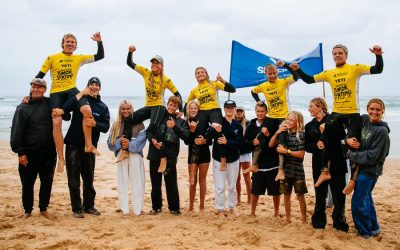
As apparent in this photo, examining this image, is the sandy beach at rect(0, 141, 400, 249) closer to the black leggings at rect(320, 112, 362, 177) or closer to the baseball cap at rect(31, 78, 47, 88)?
the black leggings at rect(320, 112, 362, 177)

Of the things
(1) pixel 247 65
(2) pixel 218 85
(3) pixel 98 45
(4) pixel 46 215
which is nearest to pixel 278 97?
(2) pixel 218 85

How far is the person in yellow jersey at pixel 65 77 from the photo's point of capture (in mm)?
5660

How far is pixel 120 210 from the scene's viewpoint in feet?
21.2

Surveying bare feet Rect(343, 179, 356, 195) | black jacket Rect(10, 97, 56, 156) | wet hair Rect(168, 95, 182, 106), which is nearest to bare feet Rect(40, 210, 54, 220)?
black jacket Rect(10, 97, 56, 156)

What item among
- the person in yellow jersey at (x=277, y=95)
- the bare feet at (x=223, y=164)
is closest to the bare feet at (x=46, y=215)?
the bare feet at (x=223, y=164)

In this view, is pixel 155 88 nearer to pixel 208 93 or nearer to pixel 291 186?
pixel 208 93

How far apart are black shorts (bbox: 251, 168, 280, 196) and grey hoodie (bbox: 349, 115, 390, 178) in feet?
4.31

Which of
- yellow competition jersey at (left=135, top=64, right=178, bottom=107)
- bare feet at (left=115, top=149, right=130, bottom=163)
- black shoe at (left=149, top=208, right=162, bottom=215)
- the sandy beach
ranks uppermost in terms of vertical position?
yellow competition jersey at (left=135, top=64, right=178, bottom=107)

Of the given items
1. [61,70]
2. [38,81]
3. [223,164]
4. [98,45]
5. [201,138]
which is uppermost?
[98,45]

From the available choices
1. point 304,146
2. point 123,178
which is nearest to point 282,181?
point 304,146

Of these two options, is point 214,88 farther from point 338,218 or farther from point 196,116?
point 338,218

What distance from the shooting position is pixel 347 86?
540 centimetres

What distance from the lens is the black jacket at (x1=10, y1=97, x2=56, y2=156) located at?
17.9 ft

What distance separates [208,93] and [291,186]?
2233 millimetres
